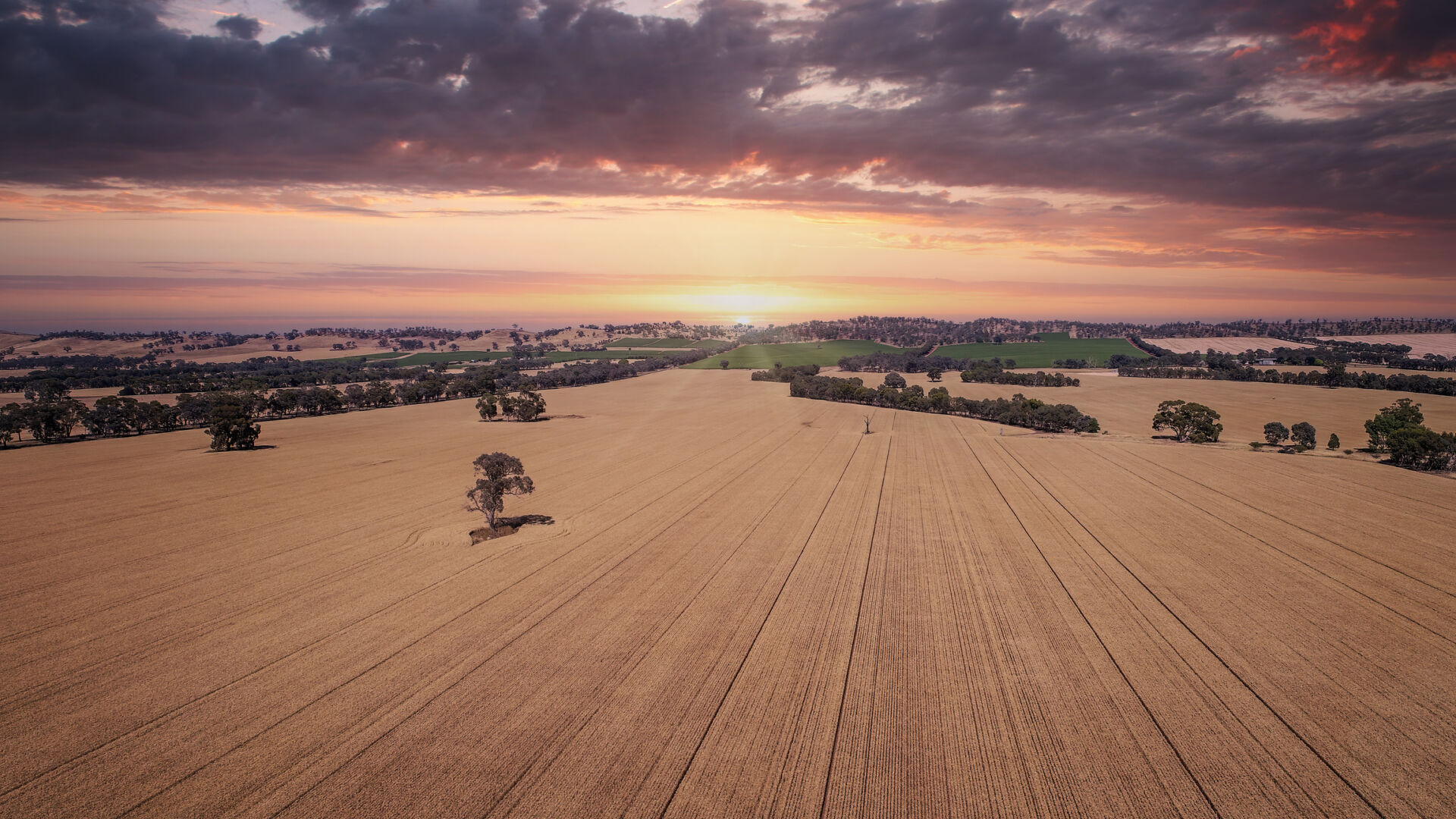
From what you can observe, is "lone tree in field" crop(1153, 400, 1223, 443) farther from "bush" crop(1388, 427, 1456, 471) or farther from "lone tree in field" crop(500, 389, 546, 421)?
"lone tree in field" crop(500, 389, 546, 421)

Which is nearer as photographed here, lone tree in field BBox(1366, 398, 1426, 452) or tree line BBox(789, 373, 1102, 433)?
lone tree in field BBox(1366, 398, 1426, 452)

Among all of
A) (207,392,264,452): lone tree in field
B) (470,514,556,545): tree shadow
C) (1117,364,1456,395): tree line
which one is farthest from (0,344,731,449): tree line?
(1117,364,1456,395): tree line

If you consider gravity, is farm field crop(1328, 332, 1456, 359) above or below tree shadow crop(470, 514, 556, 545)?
above

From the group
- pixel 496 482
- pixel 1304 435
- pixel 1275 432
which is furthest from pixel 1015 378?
pixel 496 482

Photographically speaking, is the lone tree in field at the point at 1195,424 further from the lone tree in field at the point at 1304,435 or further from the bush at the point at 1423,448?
the bush at the point at 1423,448

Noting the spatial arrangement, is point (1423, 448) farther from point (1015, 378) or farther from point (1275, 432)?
point (1015, 378)

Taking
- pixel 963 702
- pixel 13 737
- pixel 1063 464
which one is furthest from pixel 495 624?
pixel 1063 464

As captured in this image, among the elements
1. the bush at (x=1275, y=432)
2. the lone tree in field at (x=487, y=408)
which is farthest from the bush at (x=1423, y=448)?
the lone tree in field at (x=487, y=408)
